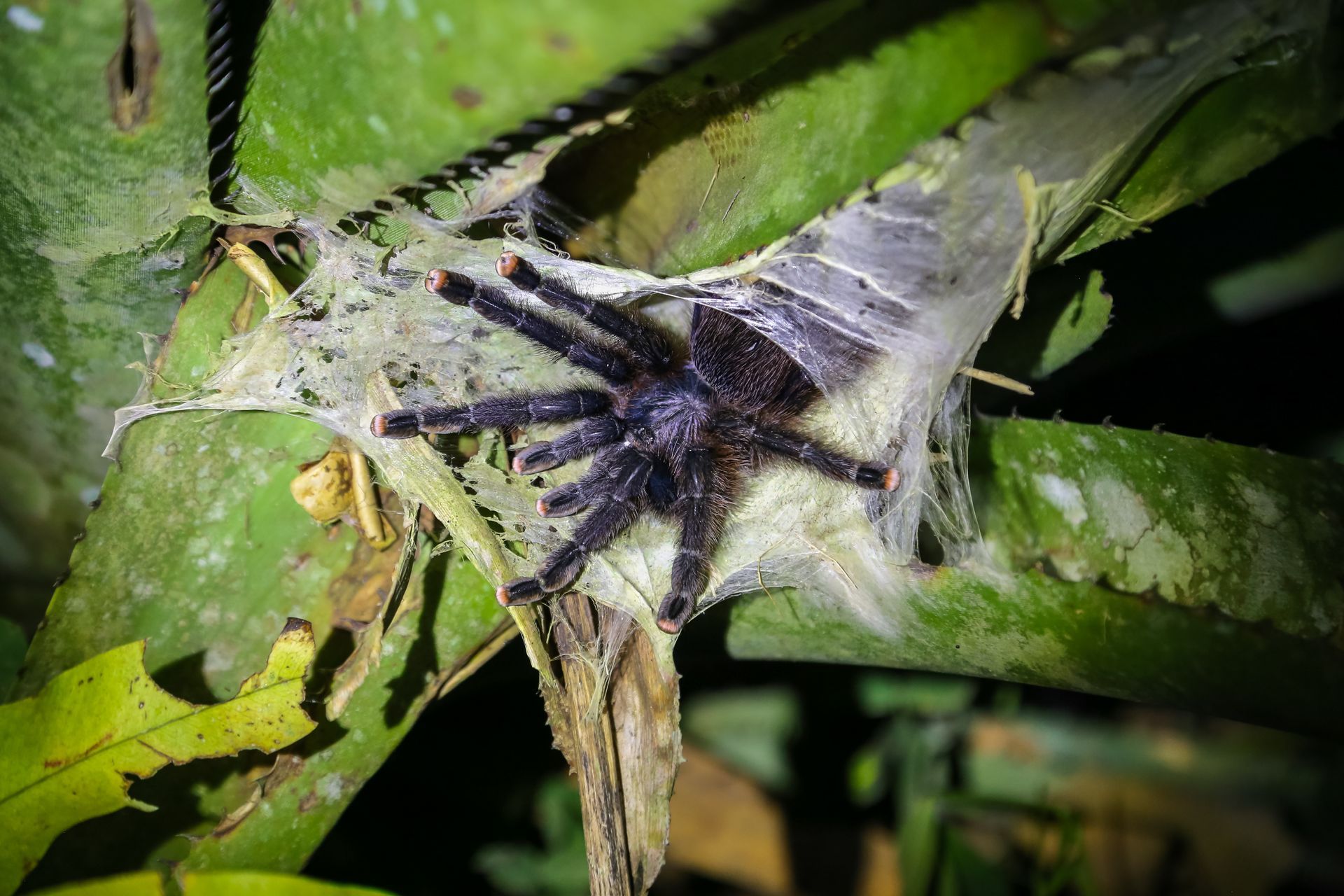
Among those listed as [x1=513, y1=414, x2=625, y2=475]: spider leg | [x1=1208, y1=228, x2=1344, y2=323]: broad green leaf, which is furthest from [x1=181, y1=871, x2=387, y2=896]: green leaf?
[x1=1208, y1=228, x2=1344, y2=323]: broad green leaf

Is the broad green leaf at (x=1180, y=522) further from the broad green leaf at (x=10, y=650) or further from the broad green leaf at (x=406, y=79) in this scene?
the broad green leaf at (x=10, y=650)

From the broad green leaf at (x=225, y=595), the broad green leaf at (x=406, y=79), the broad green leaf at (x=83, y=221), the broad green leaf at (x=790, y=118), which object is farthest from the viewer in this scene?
the broad green leaf at (x=225, y=595)

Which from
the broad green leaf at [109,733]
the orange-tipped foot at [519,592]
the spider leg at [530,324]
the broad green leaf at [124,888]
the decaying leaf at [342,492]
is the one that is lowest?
the broad green leaf at [124,888]

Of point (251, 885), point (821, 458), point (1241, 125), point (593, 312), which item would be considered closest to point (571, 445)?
point (593, 312)

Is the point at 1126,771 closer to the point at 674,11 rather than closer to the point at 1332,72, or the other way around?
the point at 1332,72

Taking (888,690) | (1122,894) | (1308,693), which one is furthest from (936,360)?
(1122,894)

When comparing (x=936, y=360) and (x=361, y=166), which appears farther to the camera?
(x=936, y=360)

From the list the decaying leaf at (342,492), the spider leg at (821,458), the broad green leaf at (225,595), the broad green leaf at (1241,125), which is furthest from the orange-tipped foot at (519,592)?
the broad green leaf at (1241,125)

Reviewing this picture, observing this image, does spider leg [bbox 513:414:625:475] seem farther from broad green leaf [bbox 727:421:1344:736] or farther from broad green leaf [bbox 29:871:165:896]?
broad green leaf [bbox 29:871:165:896]
